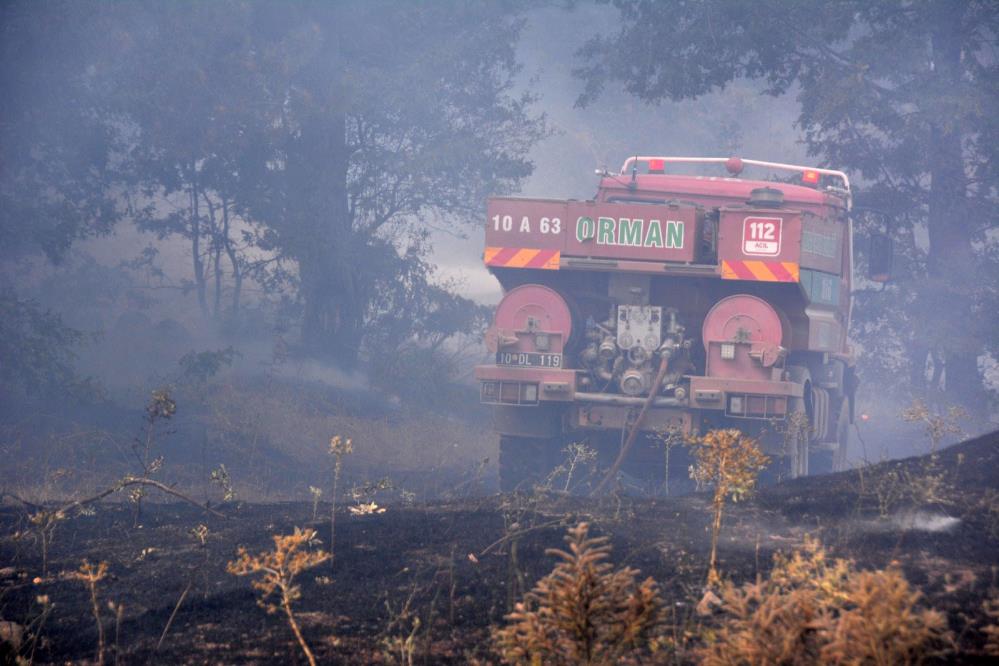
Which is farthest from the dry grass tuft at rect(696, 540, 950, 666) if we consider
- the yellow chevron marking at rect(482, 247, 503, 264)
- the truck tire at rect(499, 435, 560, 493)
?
the truck tire at rect(499, 435, 560, 493)

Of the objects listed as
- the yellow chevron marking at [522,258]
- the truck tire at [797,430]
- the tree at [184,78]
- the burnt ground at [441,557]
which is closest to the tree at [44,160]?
the tree at [184,78]

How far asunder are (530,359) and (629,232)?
1459 mm

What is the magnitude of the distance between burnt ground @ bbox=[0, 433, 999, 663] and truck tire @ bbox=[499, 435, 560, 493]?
6.87 ft

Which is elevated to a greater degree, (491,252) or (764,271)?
(491,252)

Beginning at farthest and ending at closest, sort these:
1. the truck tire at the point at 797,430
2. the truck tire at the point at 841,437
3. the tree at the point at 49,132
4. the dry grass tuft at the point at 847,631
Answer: the tree at the point at 49,132 → the truck tire at the point at 841,437 → the truck tire at the point at 797,430 → the dry grass tuft at the point at 847,631

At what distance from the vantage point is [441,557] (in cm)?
514

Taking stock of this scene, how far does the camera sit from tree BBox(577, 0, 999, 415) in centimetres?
1473

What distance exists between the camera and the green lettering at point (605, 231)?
27.1 ft

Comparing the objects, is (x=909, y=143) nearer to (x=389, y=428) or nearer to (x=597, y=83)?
(x=597, y=83)

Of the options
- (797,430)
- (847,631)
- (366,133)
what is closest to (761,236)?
(797,430)

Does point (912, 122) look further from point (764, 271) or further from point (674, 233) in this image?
point (674, 233)

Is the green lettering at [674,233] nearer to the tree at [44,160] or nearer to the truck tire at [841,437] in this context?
the truck tire at [841,437]

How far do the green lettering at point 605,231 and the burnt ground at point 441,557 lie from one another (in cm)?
246

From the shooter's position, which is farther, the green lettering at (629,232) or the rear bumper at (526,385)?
the rear bumper at (526,385)
